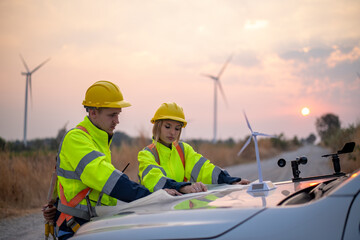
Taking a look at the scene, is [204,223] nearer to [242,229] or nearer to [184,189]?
[242,229]

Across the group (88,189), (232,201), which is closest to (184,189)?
(88,189)

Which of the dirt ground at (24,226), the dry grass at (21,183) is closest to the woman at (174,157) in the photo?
the dirt ground at (24,226)

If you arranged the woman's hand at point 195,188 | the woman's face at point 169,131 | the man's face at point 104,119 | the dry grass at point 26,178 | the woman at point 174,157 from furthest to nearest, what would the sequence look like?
the dry grass at point 26,178 → the woman's face at point 169,131 → the woman at point 174,157 → the man's face at point 104,119 → the woman's hand at point 195,188

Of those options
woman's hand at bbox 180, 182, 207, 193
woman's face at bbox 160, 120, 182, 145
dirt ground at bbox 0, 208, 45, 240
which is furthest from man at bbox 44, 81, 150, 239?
dirt ground at bbox 0, 208, 45, 240

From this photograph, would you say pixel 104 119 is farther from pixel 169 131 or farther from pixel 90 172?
pixel 169 131

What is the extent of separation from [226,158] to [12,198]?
14929 mm

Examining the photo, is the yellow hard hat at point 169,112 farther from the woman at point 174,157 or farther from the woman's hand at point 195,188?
the woman's hand at point 195,188

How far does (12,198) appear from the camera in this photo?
8859 millimetres

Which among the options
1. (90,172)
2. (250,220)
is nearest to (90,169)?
(90,172)

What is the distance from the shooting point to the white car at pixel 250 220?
1.60 m

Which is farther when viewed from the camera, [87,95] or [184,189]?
[87,95]

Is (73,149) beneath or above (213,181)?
above

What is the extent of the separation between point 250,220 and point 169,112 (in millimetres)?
2730

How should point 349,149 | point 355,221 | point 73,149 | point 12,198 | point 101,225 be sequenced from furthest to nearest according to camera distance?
point 12,198 < point 73,149 < point 349,149 < point 101,225 < point 355,221
